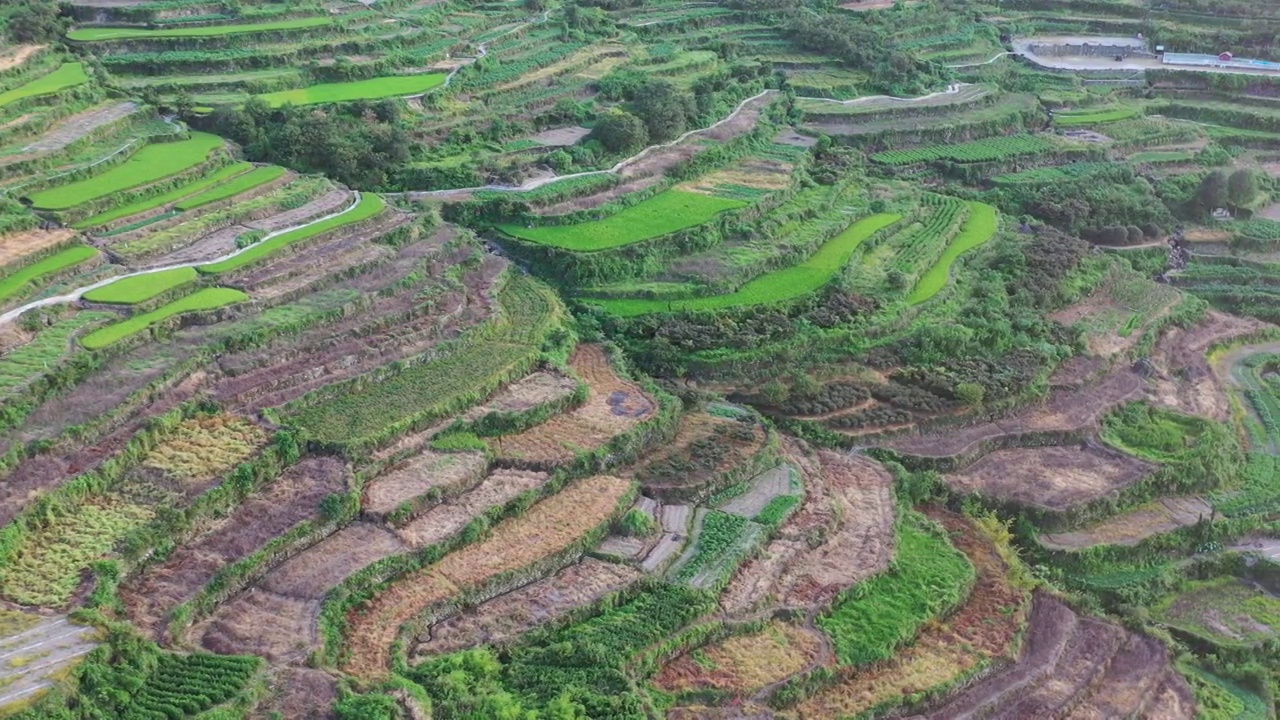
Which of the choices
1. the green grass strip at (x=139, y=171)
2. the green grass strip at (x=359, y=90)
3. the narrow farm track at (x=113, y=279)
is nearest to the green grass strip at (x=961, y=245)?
the narrow farm track at (x=113, y=279)

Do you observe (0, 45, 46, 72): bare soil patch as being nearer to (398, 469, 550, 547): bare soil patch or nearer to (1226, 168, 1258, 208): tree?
(398, 469, 550, 547): bare soil patch

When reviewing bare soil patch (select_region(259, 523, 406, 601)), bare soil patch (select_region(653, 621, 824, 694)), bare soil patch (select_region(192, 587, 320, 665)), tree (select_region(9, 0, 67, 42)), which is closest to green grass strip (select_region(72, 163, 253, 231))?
tree (select_region(9, 0, 67, 42))

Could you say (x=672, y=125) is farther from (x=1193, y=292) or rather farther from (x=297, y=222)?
(x=1193, y=292)

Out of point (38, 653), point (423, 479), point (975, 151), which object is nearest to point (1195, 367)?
point (975, 151)

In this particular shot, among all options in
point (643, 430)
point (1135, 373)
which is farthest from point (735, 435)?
point (1135, 373)

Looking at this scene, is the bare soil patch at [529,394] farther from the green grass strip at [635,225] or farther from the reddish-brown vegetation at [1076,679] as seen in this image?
the reddish-brown vegetation at [1076,679]
